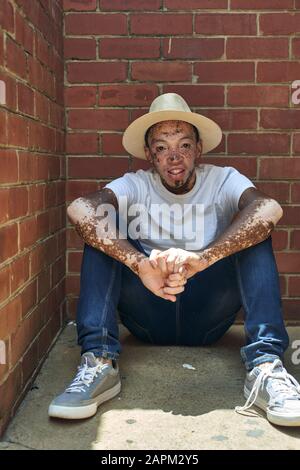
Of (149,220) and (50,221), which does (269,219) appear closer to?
(149,220)

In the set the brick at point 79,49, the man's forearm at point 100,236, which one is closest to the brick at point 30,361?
the man's forearm at point 100,236

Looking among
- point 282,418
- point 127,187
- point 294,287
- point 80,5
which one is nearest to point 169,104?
point 127,187

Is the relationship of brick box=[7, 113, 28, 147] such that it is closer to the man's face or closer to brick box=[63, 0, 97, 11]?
the man's face

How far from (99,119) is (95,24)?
1.63 ft

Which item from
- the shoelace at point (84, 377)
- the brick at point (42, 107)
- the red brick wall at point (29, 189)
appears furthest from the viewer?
the brick at point (42, 107)

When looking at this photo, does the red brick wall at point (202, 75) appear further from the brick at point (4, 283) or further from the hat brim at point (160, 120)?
the brick at point (4, 283)

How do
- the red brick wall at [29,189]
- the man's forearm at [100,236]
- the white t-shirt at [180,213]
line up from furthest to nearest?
1. the white t-shirt at [180,213]
2. the man's forearm at [100,236]
3. the red brick wall at [29,189]

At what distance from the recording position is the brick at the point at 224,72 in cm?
324

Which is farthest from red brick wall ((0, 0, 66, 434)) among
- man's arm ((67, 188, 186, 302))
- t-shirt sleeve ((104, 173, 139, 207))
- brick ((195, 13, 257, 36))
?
brick ((195, 13, 257, 36))

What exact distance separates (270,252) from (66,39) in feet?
5.28

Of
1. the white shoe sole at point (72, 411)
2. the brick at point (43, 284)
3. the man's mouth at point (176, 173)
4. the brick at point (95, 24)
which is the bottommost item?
the white shoe sole at point (72, 411)

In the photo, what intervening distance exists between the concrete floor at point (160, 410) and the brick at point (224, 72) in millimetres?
1399

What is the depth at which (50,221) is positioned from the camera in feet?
9.70

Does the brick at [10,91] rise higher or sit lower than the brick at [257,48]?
lower
